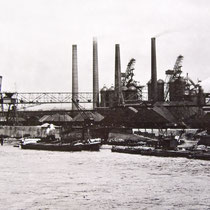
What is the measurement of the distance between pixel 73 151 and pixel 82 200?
36.4 meters

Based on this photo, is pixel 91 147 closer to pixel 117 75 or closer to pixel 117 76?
pixel 117 75

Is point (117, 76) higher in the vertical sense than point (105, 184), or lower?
higher

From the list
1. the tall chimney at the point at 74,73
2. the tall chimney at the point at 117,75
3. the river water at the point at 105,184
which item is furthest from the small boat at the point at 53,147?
the tall chimney at the point at 117,75

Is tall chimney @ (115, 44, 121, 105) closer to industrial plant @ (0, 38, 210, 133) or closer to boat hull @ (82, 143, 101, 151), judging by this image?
industrial plant @ (0, 38, 210, 133)

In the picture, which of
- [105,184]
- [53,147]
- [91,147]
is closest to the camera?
[105,184]

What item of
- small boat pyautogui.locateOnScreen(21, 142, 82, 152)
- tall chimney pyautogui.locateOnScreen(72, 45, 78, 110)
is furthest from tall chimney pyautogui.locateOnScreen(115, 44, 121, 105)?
small boat pyautogui.locateOnScreen(21, 142, 82, 152)

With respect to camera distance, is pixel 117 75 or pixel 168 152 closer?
pixel 168 152

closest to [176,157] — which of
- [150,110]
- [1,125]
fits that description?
[150,110]

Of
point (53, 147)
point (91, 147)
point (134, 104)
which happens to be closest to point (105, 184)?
point (91, 147)

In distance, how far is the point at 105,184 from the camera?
3198cm

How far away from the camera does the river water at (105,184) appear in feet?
84.8

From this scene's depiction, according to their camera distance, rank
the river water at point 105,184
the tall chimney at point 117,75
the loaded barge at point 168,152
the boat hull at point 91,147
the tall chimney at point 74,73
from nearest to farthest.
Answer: the river water at point 105,184
the loaded barge at point 168,152
the boat hull at point 91,147
the tall chimney at point 117,75
the tall chimney at point 74,73

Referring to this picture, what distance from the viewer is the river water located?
25844 mm

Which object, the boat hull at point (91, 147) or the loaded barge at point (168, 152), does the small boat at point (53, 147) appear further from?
the loaded barge at point (168, 152)
